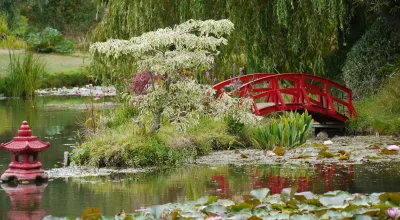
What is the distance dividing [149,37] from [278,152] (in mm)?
2809

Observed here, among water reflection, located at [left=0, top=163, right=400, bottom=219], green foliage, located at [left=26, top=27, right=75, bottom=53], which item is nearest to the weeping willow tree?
water reflection, located at [left=0, top=163, right=400, bottom=219]

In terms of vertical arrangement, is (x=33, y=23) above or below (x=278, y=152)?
above

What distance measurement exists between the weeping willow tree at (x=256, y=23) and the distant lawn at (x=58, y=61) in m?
14.3

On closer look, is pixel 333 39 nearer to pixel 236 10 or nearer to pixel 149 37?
pixel 236 10

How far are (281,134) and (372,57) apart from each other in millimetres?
6994

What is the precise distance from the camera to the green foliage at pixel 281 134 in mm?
15828

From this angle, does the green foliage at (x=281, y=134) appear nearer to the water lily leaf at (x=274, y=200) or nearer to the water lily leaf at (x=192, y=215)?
the water lily leaf at (x=274, y=200)

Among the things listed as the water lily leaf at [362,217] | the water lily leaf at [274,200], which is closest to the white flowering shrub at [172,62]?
the water lily leaf at [274,200]

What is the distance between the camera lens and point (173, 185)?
12.2 m

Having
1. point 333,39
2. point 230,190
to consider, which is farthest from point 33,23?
point 230,190

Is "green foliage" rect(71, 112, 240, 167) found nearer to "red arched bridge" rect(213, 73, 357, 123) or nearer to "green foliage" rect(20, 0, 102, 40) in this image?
"red arched bridge" rect(213, 73, 357, 123)

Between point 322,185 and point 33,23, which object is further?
point 33,23

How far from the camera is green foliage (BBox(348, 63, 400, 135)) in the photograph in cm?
1858

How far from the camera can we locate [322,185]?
1175 centimetres
